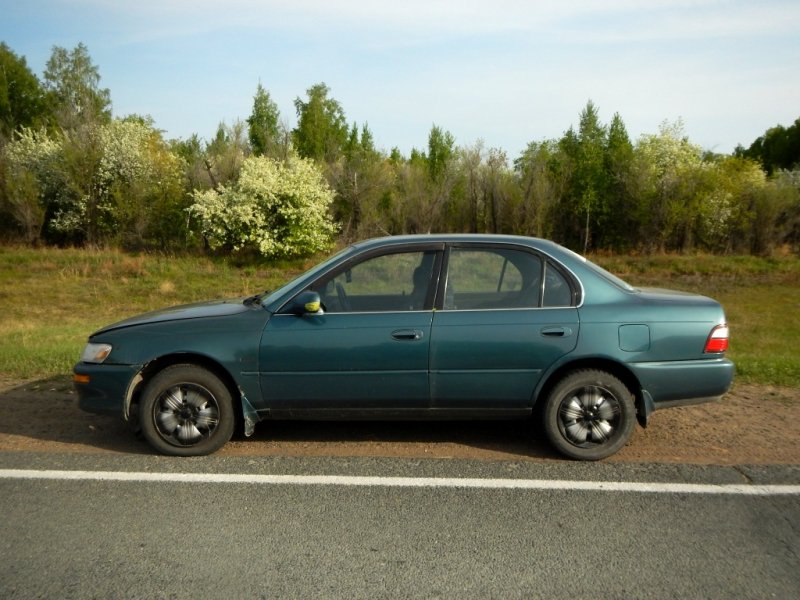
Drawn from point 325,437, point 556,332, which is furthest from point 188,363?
point 556,332

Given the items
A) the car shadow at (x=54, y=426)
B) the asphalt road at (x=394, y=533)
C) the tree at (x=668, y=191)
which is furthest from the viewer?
the tree at (x=668, y=191)

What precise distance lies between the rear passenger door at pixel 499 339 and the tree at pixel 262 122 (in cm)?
3028

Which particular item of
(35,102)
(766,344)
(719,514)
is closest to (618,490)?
(719,514)

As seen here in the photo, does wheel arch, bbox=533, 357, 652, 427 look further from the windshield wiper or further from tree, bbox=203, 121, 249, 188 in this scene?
tree, bbox=203, 121, 249, 188

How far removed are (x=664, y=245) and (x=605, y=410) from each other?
3026 centimetres

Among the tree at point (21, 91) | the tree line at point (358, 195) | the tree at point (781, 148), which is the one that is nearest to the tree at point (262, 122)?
the tree line at point (358, 195)

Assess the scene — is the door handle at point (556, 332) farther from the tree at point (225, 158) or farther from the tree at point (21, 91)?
the tree at point (21, 91)

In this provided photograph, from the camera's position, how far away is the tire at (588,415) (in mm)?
5250

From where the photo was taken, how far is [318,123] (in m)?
44.7

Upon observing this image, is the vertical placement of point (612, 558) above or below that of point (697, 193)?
below

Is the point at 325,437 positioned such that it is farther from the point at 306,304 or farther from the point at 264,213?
the point at 264,213

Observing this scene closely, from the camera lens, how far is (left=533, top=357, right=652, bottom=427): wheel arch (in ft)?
17.2

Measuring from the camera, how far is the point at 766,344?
13.2 m

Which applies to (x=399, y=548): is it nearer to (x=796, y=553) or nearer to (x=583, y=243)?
(x=796, y=553)
